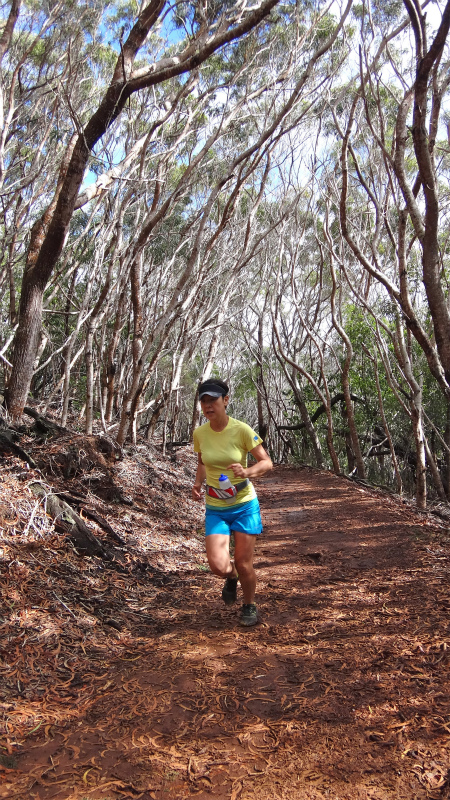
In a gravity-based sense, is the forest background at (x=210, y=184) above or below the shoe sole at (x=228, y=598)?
above

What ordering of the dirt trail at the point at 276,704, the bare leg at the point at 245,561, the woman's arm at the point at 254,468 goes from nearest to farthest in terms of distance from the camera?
the dirt trail at the point at 276,704 → the woman's arm at the point at 254,468 → the bare leg at the point at 245,561

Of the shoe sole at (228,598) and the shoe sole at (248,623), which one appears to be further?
the shoe sole at (228,598)

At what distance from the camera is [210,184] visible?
14.5 metres

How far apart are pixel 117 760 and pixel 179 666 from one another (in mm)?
803

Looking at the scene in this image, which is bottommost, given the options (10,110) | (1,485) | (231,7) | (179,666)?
(179,666)

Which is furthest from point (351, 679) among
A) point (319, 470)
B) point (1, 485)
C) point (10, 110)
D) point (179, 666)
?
point (319, 470)

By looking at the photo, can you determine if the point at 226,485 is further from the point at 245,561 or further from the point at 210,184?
the point at 210,184

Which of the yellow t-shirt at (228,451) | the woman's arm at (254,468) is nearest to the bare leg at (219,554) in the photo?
the yellow t-shirt at (228,451)

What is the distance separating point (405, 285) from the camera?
18.1 feet

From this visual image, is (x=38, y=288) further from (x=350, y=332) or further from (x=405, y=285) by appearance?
(x=350, y=332)

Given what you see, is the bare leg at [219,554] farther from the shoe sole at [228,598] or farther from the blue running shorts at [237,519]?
the shoe sole at [228,598]

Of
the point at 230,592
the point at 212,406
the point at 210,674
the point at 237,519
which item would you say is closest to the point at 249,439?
the point at 212,406

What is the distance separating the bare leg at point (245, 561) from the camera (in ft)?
A: 10.9

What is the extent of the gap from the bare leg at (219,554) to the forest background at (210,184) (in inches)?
87.8
